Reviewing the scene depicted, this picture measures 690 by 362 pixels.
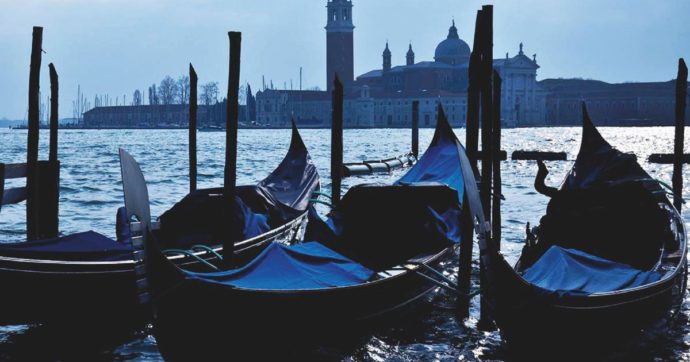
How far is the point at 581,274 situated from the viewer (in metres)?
4.77

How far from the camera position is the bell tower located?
6756 centimetres

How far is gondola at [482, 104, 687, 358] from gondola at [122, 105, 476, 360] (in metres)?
0.57

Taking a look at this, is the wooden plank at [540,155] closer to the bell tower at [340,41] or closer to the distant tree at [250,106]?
the bell tower at [340,41]

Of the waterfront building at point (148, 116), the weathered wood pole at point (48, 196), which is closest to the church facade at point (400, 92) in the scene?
the waterfront building at point (148, 116)

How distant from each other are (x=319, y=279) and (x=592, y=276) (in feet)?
4.26

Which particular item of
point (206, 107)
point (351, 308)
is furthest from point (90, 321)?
point (206, 107)

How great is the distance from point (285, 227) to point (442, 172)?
259cm

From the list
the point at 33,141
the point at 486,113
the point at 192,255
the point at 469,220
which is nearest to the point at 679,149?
the point at 486,113

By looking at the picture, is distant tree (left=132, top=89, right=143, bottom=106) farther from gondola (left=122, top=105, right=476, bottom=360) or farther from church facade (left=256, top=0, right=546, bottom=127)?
gondola (left=122, top=105, right=476, bottom=360)

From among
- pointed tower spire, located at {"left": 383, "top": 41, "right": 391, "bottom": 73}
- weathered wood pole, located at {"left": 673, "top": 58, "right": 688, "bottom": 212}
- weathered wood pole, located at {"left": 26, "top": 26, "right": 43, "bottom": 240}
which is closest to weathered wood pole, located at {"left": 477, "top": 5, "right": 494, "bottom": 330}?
weathered wood pole, located at {"left": 26, "top": 26, "right": 43, "bottom": 240}

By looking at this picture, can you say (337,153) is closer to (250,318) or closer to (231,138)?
(231,138)

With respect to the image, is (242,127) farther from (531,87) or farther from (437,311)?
(437,311)

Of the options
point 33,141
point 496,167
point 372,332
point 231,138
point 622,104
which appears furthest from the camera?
point 622,104

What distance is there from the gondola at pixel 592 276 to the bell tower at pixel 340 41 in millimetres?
61140
